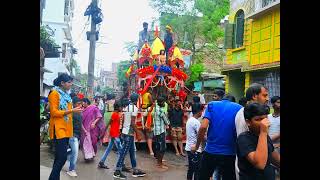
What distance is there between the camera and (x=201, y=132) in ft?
14.0

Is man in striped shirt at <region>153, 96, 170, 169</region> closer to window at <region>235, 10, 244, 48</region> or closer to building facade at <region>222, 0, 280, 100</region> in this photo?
building facade at <region>222, 0, 280, 100</region>

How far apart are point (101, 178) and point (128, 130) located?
100cm

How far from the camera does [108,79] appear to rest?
72.6 m

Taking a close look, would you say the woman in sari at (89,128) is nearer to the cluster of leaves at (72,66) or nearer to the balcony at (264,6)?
the balcony at (264,6)

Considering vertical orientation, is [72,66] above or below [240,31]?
above

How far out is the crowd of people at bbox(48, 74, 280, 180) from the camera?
2.84 meters

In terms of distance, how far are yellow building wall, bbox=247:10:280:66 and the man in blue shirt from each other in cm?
707

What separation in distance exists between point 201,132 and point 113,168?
12.3ft

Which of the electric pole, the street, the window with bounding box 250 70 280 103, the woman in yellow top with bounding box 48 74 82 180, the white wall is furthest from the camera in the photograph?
the white wall

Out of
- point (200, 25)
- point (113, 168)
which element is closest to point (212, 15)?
point (200, 25)

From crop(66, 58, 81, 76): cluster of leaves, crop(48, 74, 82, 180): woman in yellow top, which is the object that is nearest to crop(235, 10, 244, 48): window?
crop(48, 74, 82, 180): woman in yellow top

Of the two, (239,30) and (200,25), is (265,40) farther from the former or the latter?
(200,25)

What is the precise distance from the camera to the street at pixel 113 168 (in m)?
6.75
